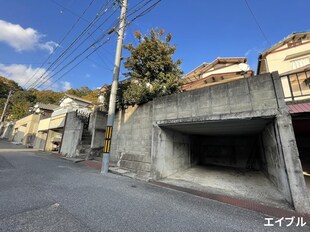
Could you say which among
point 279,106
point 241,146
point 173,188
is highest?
point 279,106

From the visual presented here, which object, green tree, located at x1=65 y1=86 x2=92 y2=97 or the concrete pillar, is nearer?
the concrete pillar

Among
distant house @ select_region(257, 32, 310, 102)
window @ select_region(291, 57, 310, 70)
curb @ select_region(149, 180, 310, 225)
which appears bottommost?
curb @ select_region(149, 180, 310, 225)

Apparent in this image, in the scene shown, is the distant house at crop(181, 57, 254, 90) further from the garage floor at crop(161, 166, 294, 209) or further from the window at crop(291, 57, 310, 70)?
the garage floor at crop(161, 166, 294, 209)

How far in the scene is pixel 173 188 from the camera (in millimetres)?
4934

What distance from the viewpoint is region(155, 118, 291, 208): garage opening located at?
14.3 feet

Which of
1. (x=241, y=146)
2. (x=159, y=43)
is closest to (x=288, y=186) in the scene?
(x=241, y=146)

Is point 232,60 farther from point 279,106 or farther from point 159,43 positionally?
point 279,106

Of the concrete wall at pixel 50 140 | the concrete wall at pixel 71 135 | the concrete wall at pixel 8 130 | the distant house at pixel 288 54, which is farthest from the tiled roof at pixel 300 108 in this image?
the concrete wall at pixel 8 130

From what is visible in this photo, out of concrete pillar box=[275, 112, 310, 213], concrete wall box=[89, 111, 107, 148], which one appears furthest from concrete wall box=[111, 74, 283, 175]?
concrete wall box=[89, 111, 107, 148]

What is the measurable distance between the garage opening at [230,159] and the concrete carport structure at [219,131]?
0.03 meters

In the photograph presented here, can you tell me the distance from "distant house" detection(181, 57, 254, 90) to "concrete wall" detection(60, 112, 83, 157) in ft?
29.8

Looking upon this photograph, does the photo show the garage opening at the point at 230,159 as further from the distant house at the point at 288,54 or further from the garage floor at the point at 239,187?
the distant house at the point at 288,54

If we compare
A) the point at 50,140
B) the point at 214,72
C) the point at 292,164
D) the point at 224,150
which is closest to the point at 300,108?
the point at 292,164

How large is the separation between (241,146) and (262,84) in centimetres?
558
